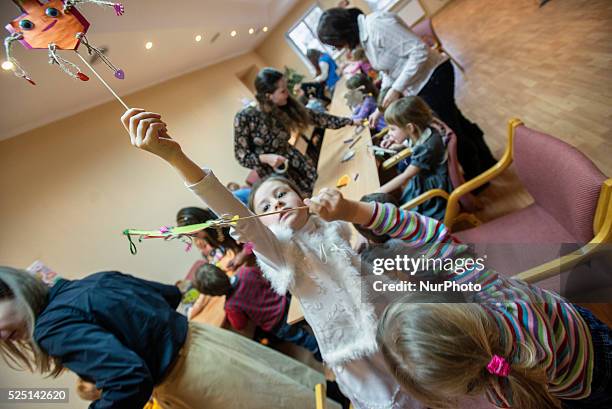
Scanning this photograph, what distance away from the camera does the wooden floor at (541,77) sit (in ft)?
5.85

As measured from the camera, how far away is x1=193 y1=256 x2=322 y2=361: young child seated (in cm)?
172

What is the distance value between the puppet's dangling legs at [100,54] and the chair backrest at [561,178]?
1150 millimetres

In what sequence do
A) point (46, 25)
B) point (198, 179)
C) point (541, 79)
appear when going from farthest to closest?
point (541, 79)
point (198, 179)
point (46, 25)

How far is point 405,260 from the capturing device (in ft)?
2.75

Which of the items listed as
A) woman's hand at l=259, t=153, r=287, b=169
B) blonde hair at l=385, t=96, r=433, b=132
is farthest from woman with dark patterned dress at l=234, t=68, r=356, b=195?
blonde hair at l=385, t=96, r=433, b=132

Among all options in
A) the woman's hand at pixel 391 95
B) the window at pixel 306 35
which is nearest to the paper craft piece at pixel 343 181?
the woman's hand at pixel 391 95

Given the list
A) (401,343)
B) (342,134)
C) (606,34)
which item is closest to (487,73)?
(606,34)

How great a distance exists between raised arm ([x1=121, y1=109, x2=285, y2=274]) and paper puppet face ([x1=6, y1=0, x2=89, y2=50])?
124 mm

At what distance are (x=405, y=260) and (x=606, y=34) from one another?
2.63m

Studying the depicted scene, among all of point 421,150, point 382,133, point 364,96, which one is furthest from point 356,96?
point 421,150

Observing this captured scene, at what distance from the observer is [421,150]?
5.21 feet

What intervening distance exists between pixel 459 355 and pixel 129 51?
830 millimetres

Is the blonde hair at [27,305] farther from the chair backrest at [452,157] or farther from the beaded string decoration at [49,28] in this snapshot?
the chair backrest at [452,157]

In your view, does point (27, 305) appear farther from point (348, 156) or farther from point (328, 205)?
point (348, 156)
